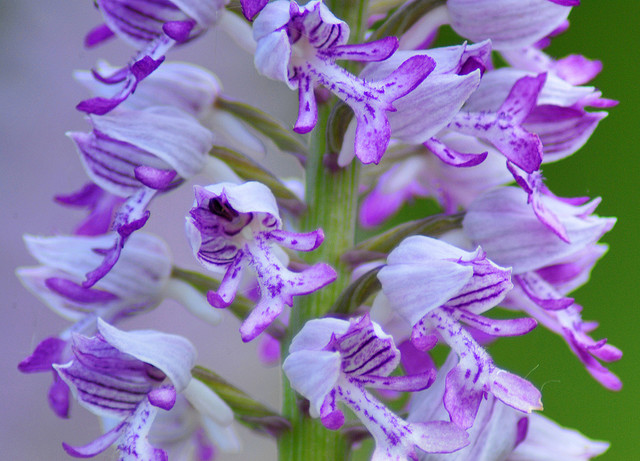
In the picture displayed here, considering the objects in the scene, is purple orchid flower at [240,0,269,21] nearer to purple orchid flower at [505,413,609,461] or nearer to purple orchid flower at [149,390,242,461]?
purple orchid flower at [149,390,242,461]

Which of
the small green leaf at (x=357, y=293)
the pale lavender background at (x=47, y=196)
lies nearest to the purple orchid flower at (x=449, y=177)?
the small green leaf at (x=357, y=293)

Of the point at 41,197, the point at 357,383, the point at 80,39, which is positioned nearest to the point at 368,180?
the point at 357,383

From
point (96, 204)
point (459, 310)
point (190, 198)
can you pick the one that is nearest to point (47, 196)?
point (190, 198)

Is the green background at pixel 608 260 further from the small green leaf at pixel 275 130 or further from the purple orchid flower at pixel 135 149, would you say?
the purple orchid flower at pixel 135 149

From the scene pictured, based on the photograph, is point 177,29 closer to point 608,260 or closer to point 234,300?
point 234,300

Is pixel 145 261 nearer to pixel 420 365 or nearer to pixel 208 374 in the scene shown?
pixel 208 374
